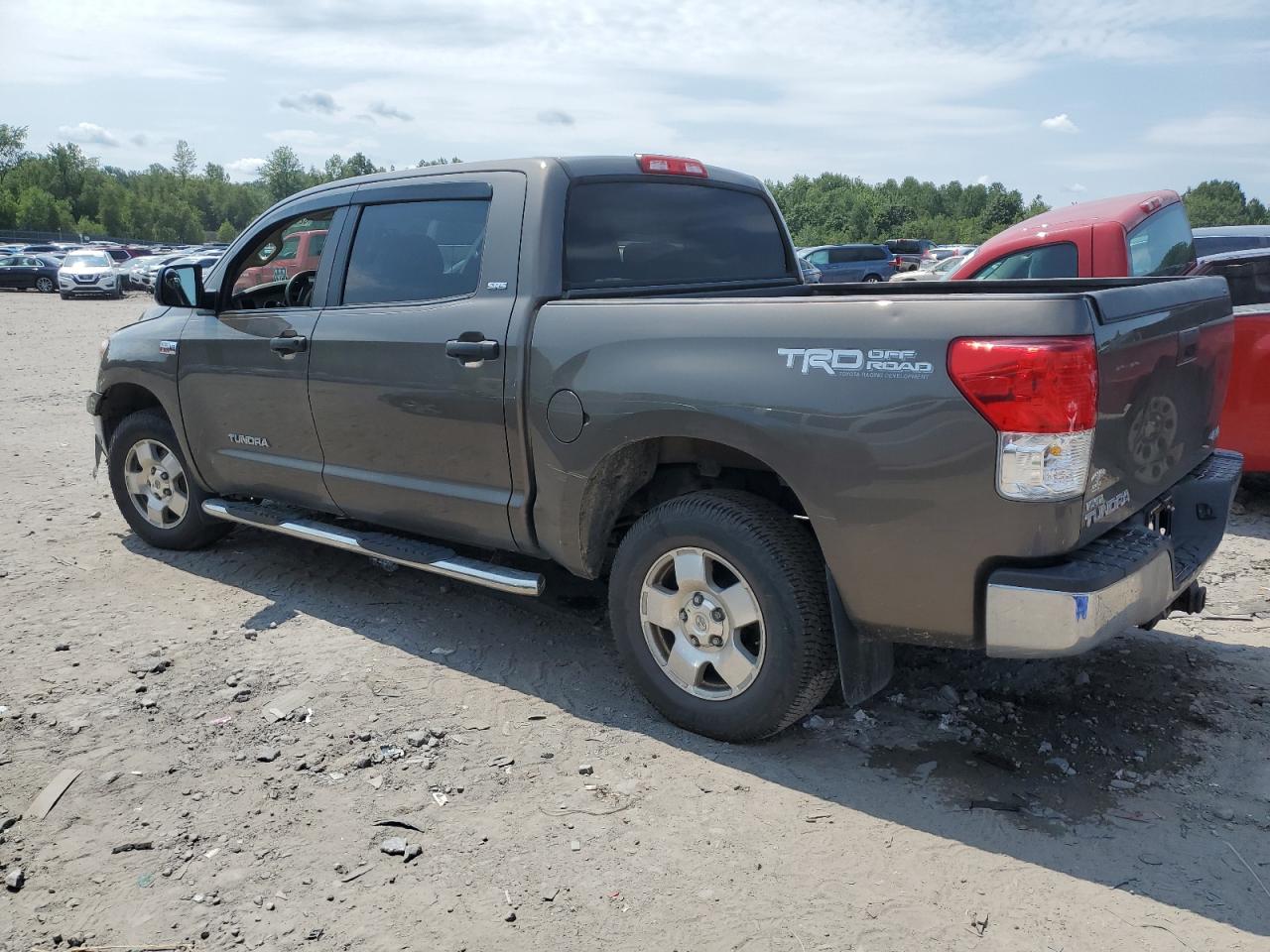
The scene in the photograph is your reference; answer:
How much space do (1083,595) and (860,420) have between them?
2.51ft

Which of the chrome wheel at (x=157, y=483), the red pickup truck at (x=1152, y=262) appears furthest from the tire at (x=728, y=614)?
the red pickup truck at (x=1152, y=262)

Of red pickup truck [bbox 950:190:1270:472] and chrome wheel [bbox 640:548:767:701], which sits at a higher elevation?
red pickup truck [bbox 950:190:1270:472]

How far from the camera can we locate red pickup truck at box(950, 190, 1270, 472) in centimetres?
613

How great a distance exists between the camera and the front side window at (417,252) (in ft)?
13.9

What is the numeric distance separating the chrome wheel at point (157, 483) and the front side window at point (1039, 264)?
201 inches

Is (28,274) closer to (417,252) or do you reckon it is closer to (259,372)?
(259,372)

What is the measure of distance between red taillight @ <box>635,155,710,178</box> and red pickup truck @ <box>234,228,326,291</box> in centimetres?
154

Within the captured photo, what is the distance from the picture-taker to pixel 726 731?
11.9 feet

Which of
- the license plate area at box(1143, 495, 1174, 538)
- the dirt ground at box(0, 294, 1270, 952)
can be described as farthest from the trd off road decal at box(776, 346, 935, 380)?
the dirt ground at box(0, 294, 1270, 952)

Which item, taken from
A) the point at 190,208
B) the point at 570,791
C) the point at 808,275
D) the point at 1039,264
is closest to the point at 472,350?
the point at 570,791

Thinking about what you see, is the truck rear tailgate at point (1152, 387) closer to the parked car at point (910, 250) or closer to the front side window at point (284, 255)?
the front side window at point (284, 255)

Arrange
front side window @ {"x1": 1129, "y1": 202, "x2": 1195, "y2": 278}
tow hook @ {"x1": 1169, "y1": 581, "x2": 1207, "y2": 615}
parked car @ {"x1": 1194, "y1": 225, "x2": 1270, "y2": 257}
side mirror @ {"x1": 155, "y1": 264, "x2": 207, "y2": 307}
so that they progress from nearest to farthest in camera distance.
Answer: tow hook @ {"x1": 1169, "y1": 581, "x2": 1207, "y2": 615} < side mirror @ {"x1": 155, "y1": 264, "x2": 207, "y2": 307} < front side window @ {"x1": 1129, "y1": 202, "x2": 1195, "y2": 278} < parked car @ {"x1": 1194, "y1": 225, "x2": 1270, "y2": 257}

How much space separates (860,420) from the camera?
3.05 meters

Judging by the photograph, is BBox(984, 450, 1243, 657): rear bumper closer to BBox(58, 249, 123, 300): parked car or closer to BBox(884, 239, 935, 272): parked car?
BBox(58, 249, 123, 300): parked car
